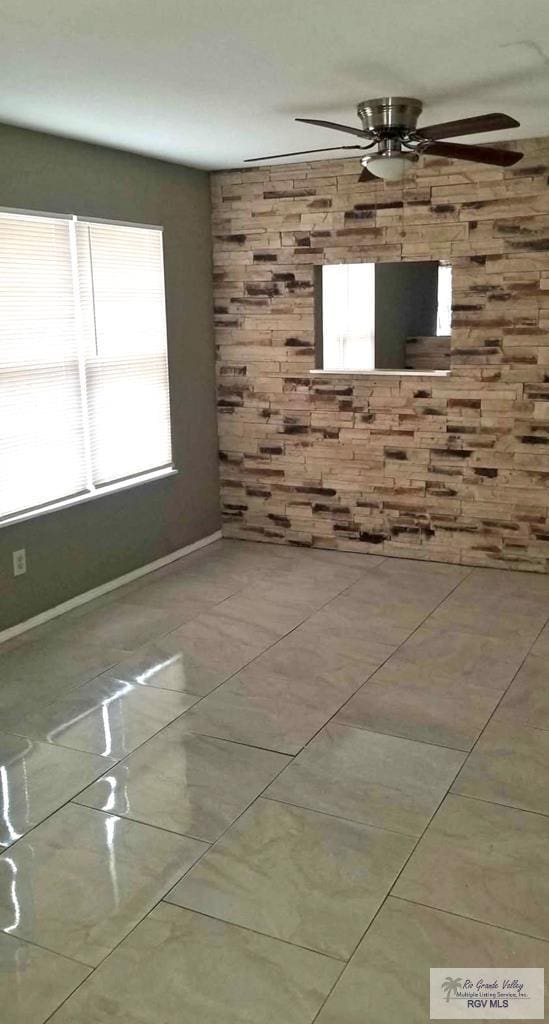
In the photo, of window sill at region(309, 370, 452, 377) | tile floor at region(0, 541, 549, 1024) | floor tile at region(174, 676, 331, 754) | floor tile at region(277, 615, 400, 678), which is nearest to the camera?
tile floor at region(0, 541, 549, 1024)

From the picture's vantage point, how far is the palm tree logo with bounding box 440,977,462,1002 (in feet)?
6.43

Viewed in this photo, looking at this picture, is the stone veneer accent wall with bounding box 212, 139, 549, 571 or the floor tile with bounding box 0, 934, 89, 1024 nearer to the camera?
the floor tile with bounding box 0, 934, 89, 1024

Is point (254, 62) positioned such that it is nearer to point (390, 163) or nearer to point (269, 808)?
point (390, 163)

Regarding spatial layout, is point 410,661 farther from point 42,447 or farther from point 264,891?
point 42,447

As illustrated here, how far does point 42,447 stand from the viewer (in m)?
4.16

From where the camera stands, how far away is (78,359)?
4340 mm

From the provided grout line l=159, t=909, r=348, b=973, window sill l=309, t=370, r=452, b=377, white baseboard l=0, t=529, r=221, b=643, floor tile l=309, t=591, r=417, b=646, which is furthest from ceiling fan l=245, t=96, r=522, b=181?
grout line l=159, t=909, r=348, b=973

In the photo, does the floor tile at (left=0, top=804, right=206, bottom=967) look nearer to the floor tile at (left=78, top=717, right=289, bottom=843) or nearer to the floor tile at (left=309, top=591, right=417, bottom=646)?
the floor tile at (left=78, top=717, right=289, bottom=843)

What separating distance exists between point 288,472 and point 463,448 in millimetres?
1140

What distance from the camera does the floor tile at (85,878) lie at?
7.08ft

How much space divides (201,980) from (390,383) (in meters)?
3.71

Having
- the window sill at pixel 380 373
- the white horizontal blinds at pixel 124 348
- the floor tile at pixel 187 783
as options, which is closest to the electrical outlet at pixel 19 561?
the white horizontal blinds at pixel 124 348

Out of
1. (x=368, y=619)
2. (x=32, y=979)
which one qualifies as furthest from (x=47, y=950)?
(x=368, y=619)

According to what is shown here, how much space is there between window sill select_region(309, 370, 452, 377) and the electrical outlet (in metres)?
2.12
